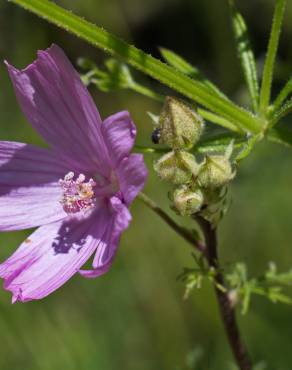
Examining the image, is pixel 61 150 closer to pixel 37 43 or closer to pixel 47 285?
pixel 47 285

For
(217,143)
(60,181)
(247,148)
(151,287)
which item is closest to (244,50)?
(217,143)

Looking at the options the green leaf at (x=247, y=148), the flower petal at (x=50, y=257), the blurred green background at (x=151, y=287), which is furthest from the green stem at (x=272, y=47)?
the blurred green background at (x=151, y=287)

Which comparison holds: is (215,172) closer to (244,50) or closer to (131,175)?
(131,175)

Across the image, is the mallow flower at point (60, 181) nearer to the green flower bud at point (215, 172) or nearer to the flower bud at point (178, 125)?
the flower bud at point (178, 125)

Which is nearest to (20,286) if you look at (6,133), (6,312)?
(6,312)

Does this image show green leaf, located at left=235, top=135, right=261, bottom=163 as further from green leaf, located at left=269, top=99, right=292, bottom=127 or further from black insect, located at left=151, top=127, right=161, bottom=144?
black insect, located at left=151, top=127, right=161, bottom=144
